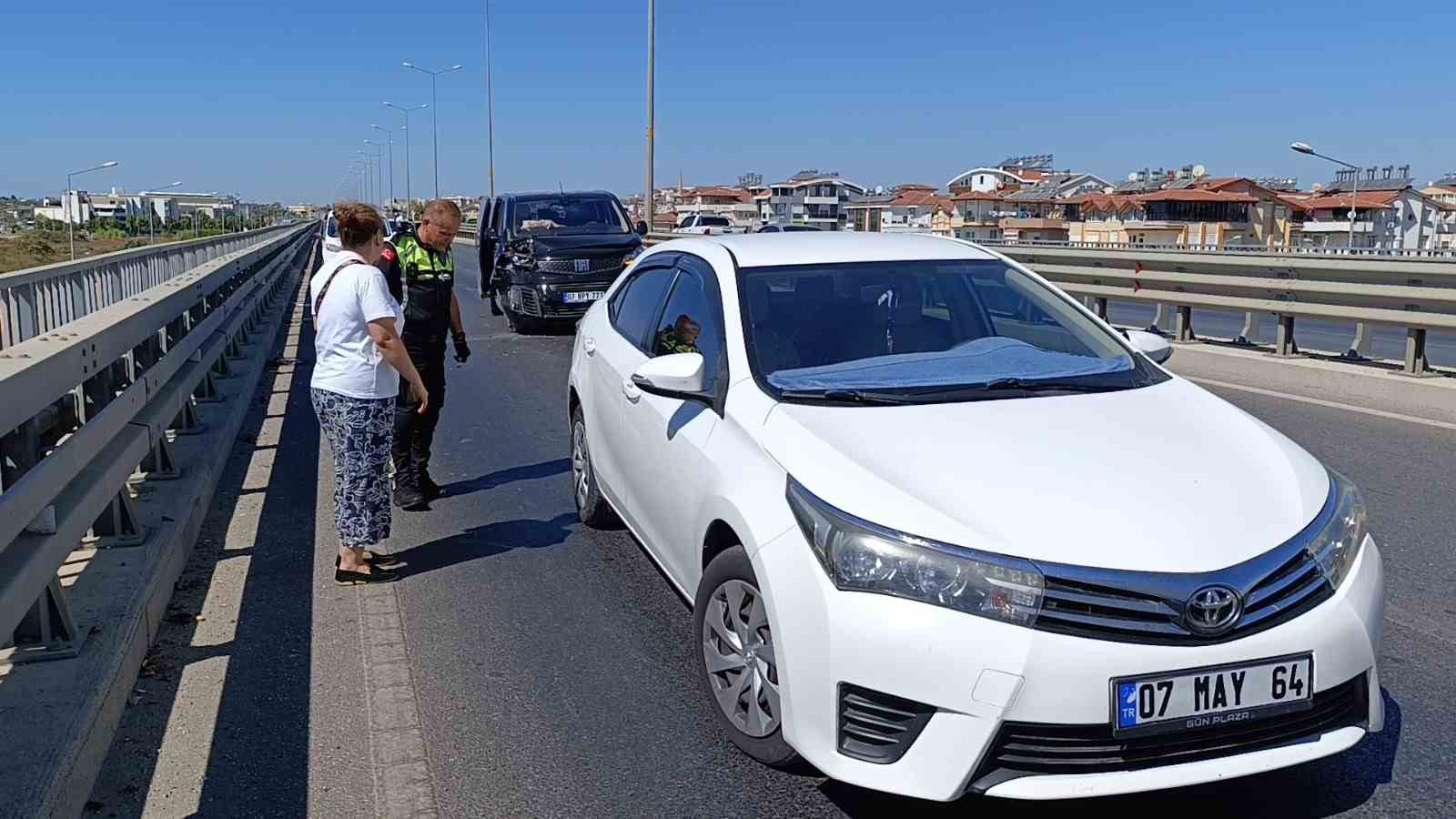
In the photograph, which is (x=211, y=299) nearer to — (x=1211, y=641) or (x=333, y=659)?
(x=333, y=659)

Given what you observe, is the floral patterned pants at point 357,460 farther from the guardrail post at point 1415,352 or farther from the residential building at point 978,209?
the residential building at point 978,209

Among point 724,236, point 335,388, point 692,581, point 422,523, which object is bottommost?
point 422,523

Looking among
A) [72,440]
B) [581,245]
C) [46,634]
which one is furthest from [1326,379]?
[581,245]

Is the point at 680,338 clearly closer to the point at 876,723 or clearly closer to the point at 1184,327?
the point at 876,723

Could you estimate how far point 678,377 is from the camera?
418 centimetres

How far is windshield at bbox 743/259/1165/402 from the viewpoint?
418cm

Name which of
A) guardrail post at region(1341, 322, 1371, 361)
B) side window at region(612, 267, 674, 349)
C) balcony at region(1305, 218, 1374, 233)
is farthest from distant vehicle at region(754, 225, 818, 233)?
balcony at region(1305, 218, 1374, 233)

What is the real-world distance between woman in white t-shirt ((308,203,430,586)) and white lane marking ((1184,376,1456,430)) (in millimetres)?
6934

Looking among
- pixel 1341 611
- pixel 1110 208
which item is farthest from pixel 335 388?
pixel 1110 208

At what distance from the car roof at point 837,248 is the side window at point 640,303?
200mm

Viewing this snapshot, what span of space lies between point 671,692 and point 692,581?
0.42m

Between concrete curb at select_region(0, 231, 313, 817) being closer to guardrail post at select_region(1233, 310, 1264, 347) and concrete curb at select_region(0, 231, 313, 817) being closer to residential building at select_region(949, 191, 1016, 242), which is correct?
guardrail post at select_region(1233, 310, 1264, 347)

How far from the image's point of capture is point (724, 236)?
542 centimetres

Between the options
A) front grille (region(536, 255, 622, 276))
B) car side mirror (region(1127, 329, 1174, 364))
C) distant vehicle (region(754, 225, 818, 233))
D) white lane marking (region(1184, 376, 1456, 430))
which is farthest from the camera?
front grille (region(536, 255, 622, 276))
